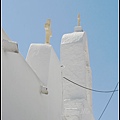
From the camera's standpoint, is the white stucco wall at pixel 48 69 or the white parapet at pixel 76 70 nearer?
the white stucco wall at pixel 48 69

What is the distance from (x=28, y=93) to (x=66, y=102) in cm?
548

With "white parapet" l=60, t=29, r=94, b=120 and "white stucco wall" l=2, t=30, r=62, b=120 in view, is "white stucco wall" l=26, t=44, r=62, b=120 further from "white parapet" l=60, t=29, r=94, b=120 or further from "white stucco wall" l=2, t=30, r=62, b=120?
"white parapet" l=60, t=29, r=94, b=120

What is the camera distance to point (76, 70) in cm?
1148

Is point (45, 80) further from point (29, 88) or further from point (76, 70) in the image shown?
point (76, 70)

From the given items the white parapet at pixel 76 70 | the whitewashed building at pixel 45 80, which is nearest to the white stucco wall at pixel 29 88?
the whitewashed building at pixel 45 80

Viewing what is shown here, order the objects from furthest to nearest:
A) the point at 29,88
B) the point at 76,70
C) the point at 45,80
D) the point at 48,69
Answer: the point at 76,70 → the point at 48,69 → the point at 45,80 → the point at 29,88

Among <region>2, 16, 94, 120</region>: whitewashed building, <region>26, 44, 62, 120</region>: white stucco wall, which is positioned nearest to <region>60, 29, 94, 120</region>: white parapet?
<region>2, 16, 94, 120</region>: whitewashed building

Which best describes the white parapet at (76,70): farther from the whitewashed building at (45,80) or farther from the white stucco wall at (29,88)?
the white stucco wall at (29,88)

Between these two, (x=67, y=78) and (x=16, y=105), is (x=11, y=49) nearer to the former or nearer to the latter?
(x=16, y=105)

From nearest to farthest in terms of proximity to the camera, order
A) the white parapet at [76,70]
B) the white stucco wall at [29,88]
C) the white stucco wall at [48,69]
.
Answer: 1. the white stucco wall at [29,88]
2. the white stucco wall at [48,69]
3. the white parapet at [76,70]

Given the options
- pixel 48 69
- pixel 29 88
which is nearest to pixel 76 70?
pixel 48 69

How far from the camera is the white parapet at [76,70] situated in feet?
35.0

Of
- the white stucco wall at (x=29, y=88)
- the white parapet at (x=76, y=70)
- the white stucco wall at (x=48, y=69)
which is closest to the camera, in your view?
the white stucco wall at (x=29, y=88)

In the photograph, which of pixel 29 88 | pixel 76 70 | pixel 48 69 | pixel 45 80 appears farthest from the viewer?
pixel 76 70
